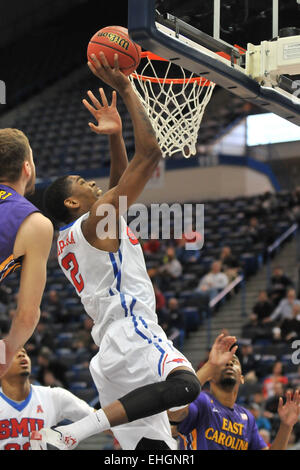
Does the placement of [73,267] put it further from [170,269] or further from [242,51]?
[170,269]

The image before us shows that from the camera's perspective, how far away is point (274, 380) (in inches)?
389

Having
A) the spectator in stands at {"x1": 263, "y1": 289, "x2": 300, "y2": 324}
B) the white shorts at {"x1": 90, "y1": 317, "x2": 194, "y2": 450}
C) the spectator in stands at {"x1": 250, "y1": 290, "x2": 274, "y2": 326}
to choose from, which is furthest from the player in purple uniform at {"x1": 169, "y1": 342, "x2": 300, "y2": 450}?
the spectator in stands at {"x1": 250, "y1": 290, "x2": 274, "y2": 326}

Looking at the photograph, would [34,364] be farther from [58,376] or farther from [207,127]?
[207,127]

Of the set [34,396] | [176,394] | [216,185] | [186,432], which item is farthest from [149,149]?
[216,185]

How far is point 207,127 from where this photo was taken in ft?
60.1

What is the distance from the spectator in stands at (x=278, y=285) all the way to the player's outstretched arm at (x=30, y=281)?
907cm

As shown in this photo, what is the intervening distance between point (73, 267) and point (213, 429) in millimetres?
1550

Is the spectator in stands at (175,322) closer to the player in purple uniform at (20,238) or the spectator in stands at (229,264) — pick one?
the spectator in stands at (229,264)

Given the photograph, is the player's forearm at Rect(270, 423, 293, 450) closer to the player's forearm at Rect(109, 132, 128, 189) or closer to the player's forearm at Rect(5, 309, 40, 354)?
the player's forearm at Rect(109, 132, 128, 189)

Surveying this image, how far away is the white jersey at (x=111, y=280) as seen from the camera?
4125mm

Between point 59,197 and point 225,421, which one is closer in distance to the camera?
point 59,197

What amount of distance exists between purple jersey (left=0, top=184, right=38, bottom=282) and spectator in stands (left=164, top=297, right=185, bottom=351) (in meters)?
8.82

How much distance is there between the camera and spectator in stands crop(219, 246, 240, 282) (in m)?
13.6

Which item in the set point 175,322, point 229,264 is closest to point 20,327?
point 175,322
